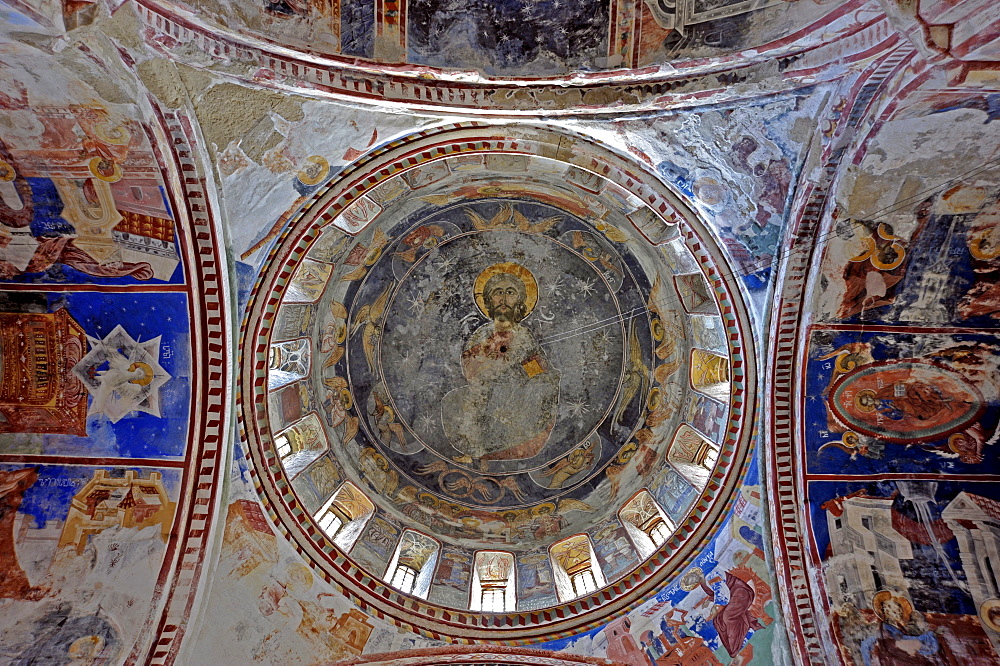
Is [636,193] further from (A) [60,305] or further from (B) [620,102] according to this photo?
(A) [60,305]

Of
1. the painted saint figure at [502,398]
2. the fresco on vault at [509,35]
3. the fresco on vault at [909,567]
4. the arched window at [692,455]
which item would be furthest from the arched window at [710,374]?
the fresco on vault at [509,35]

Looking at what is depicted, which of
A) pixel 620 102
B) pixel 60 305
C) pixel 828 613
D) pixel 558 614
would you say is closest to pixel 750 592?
pixel 828 613

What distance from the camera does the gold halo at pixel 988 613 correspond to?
28.0 feet

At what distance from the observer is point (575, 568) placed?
10992 mm

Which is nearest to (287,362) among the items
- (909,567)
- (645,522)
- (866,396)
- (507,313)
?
(507,313)

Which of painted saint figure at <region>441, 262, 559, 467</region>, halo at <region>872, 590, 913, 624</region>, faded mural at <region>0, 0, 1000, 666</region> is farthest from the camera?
painted saint figure at <region>441, 262, 559, 467</region>

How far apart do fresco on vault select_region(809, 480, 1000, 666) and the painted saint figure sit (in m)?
4.86

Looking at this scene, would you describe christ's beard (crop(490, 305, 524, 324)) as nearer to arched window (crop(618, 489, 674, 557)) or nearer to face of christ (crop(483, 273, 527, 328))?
face of christ (crop(483, 273, 527, 328))

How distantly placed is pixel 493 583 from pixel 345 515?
2787mm

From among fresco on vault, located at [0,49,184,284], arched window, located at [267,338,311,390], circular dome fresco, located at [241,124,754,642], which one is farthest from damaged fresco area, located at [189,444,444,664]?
fresco on vault, located at [0,49,184,284]

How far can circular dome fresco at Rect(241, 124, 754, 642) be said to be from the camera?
9.09 meters

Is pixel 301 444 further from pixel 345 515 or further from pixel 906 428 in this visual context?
pixel 906 428

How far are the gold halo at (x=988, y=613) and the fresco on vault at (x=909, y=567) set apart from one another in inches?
0.4

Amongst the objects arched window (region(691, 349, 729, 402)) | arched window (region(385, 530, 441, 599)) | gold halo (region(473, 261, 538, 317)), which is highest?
gold halo (region(473, 261, 538, 317))
